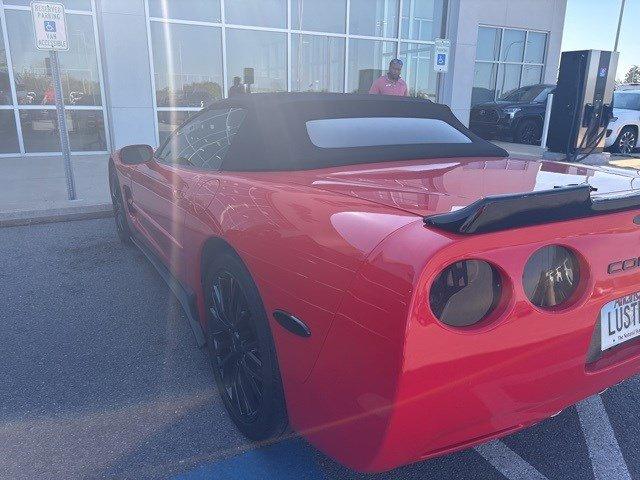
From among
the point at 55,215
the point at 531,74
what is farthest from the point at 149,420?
the point at 531,74

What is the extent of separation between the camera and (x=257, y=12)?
11.9 metres

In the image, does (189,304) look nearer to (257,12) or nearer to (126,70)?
(126,70)

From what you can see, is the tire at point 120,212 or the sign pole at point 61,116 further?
the sign pole at point 61,116

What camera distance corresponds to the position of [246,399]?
2.20 m

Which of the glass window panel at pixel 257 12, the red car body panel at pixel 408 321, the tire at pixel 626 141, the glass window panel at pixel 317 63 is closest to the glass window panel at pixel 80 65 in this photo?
the glass window panel at pixel 257 12

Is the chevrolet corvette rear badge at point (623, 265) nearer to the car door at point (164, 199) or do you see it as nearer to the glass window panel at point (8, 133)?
the car door at point (164, 199)

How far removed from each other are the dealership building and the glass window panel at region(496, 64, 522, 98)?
423 cm

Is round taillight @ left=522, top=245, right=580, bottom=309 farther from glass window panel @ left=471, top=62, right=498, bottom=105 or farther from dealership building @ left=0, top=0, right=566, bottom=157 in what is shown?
glass window panel @ left=471, top=62, right=498, bottom=105

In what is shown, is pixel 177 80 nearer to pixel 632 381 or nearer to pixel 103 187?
pixel 103 187

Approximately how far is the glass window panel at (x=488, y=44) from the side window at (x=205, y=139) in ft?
50.5

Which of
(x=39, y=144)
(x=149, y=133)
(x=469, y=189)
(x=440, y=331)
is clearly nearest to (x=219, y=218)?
(x=469, y=189)

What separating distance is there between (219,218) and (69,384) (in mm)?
1286

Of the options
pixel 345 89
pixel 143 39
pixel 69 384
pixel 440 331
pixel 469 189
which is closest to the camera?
pixel 440 331

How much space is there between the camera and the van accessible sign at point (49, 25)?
227 inches
